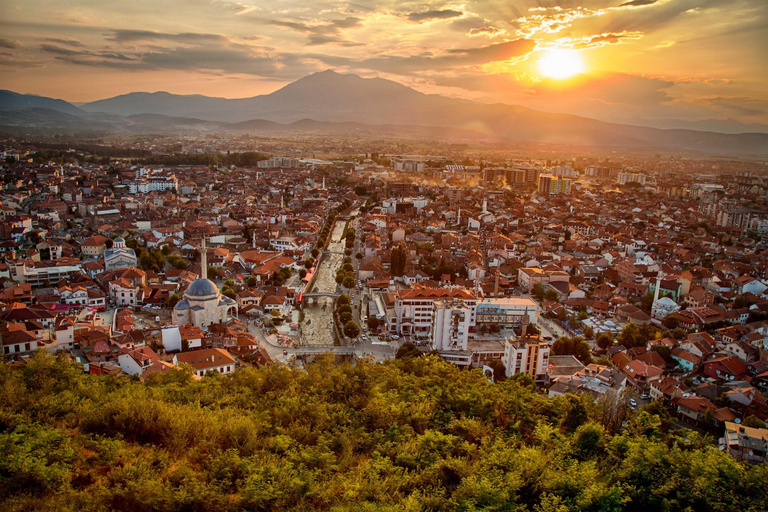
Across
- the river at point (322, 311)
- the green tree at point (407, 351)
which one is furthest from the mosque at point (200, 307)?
the green tree at point (407, 351)

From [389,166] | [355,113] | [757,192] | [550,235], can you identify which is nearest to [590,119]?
[355,113]

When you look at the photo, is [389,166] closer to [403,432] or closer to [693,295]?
[693,295]

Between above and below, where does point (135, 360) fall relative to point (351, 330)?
above

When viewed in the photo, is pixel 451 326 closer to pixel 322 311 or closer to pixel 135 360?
pixel 322 311

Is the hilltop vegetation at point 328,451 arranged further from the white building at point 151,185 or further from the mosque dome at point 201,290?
the white building at point 151,185

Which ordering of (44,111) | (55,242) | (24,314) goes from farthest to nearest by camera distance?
(44,111), (55,242), (24,314)

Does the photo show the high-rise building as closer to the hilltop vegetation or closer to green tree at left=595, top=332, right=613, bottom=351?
green tree at left=595, top=332, right=613, bottom=351

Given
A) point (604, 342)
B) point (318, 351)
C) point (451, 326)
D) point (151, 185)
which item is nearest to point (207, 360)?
point (318, 351)
